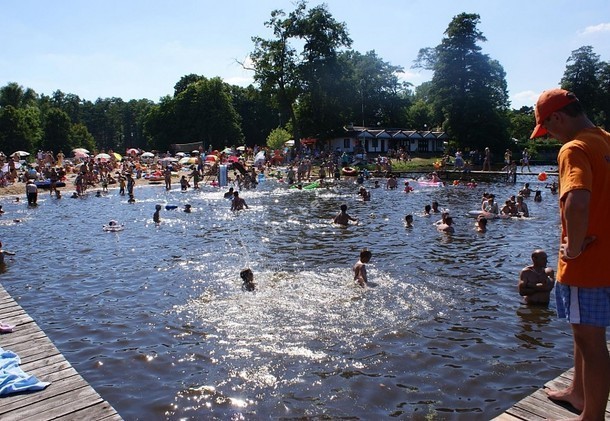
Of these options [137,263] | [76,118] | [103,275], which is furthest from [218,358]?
[76,118]

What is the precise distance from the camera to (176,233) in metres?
19.3

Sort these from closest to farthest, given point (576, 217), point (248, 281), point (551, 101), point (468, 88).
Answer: point (576, 217), point (551, 101), point (248, 281), point (468, 88)

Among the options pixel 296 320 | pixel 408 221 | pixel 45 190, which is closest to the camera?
pixel 296 320

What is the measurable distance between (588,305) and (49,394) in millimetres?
5068

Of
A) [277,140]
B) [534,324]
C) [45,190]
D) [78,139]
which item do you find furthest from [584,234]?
[78,139]

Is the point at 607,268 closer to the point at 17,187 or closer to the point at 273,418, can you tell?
the point at 273,418

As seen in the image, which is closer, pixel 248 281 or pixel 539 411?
pixel 539 411

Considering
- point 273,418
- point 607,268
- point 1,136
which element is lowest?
point 273,418

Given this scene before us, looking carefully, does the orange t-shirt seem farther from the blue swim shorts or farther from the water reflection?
the water reflection

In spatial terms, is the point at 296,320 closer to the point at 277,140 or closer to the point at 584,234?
the point at 584,234

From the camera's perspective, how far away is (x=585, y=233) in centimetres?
329

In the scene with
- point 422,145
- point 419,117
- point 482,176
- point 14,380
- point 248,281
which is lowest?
point 248,281

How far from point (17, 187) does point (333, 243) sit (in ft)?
102

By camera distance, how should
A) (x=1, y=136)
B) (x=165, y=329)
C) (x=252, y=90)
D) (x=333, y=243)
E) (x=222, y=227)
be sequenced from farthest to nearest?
(x=252, y=90)
(x=1, y=136)
(x=222, y=227)
(x=333, y=243)
(x=165, y=329)
